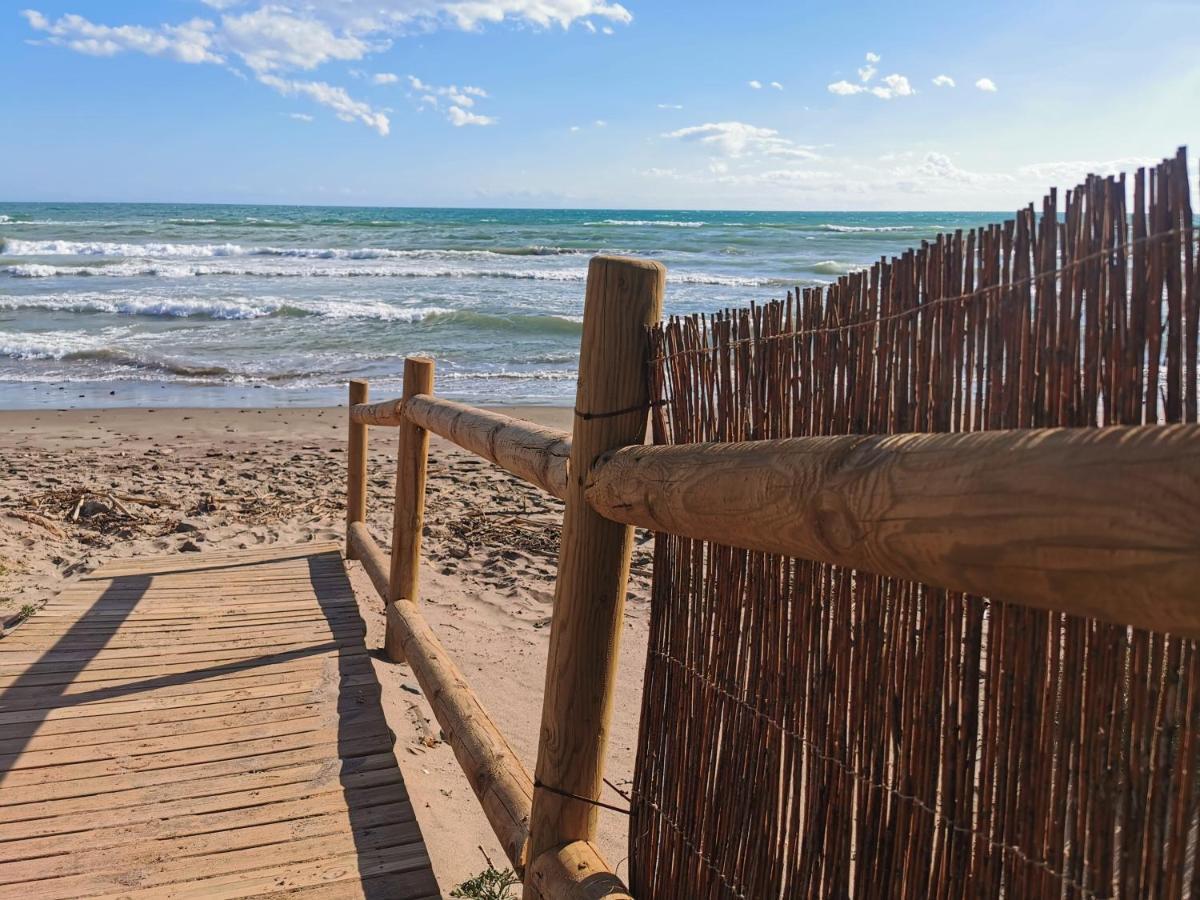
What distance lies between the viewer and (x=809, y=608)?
148cm

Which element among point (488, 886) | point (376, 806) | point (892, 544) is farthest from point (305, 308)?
point (892, 544)

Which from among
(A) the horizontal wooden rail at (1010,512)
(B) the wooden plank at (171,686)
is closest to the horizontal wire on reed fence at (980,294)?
(A) the horizontal wooden rail at (1010,512)

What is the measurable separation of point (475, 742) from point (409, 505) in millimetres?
1600

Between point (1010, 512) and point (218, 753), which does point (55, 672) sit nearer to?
point (218, 753)

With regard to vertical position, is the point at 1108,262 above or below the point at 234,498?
above

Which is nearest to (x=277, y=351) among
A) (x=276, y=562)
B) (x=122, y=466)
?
(x=122, y=466)

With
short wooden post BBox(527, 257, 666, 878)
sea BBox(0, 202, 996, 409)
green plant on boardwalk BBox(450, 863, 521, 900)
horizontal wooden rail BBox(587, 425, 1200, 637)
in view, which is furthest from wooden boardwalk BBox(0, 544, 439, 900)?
sea BBox(0, 202, 996, 409)

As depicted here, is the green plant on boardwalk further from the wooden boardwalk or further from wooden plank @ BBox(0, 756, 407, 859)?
wooden plank @ BBox(0, 756, 407, 859)

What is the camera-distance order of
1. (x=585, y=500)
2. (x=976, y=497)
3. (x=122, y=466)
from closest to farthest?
1. (x=976, y=497)
2. (x=585, y=500)
3. (x=122, y=466)

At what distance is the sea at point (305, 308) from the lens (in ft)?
40.0

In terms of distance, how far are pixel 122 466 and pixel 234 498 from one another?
1449 millimetres

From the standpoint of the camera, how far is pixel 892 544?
1.03m

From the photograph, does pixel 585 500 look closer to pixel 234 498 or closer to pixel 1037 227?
pixel 1037 227

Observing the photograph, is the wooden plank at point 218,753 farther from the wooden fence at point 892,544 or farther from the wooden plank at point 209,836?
the wooden fence at point 892,544
